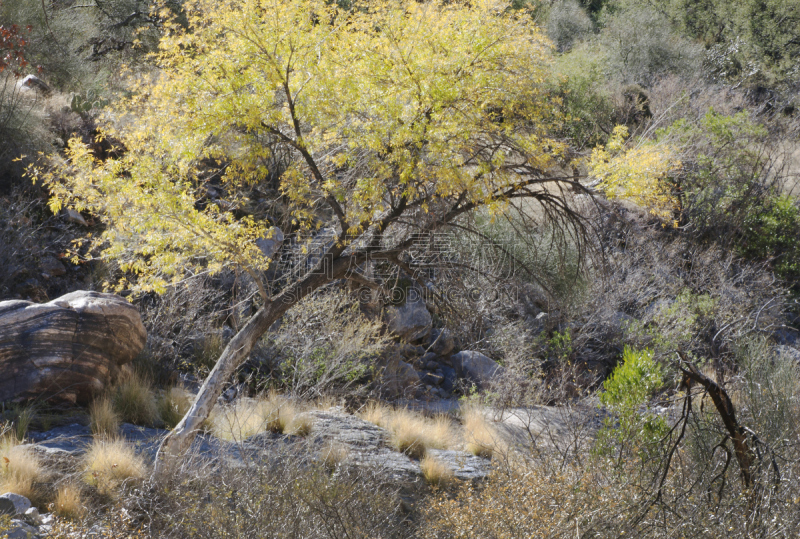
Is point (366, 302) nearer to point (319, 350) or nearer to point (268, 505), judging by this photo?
point (319, 350)

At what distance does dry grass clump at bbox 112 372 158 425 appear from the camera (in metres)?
7.07

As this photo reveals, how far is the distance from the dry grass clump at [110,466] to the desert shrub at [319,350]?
3130 millimetres

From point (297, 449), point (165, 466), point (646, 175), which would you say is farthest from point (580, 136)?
point (165, 466)

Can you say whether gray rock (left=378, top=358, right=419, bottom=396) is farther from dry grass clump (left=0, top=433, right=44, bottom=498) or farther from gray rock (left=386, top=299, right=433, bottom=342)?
dry grass clump (left=0, top=433, right=44, bottom=498)

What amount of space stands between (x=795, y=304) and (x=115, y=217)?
1574 cm

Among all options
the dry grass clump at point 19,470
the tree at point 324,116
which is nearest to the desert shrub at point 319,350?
the tree at point 324,116

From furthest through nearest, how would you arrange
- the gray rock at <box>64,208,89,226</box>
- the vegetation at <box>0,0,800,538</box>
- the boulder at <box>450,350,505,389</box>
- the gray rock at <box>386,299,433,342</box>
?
1. the gray rock at <box>386,299,433,342</box>
2. the boulder at <box>450,350,505,389</box>
3. the gray rock at <box>64,208,89,226</box>
4. the vegetation at <box>0,0,800,538</box>

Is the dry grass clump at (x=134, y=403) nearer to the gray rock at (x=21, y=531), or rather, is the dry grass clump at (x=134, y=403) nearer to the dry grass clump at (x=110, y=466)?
the dry grass clump at (x=110, y=466)

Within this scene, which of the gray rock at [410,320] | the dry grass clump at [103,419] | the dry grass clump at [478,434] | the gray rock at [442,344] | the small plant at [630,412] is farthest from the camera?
the gray rock at [442,344]

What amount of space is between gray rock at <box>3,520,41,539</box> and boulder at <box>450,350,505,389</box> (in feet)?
24.7

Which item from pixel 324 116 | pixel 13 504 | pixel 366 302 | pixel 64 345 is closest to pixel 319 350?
pixel 366 302

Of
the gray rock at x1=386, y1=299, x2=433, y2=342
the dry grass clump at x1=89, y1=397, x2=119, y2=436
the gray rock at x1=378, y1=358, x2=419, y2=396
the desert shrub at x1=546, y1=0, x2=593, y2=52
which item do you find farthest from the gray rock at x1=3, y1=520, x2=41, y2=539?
the desert shrub at x1=546, y1=0, x2=593, y2=52

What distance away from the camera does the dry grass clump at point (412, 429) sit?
7512mm

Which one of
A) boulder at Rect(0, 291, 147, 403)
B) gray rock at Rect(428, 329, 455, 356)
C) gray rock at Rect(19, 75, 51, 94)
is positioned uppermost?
gray rock at Rect(19, 75, 51, 94)
